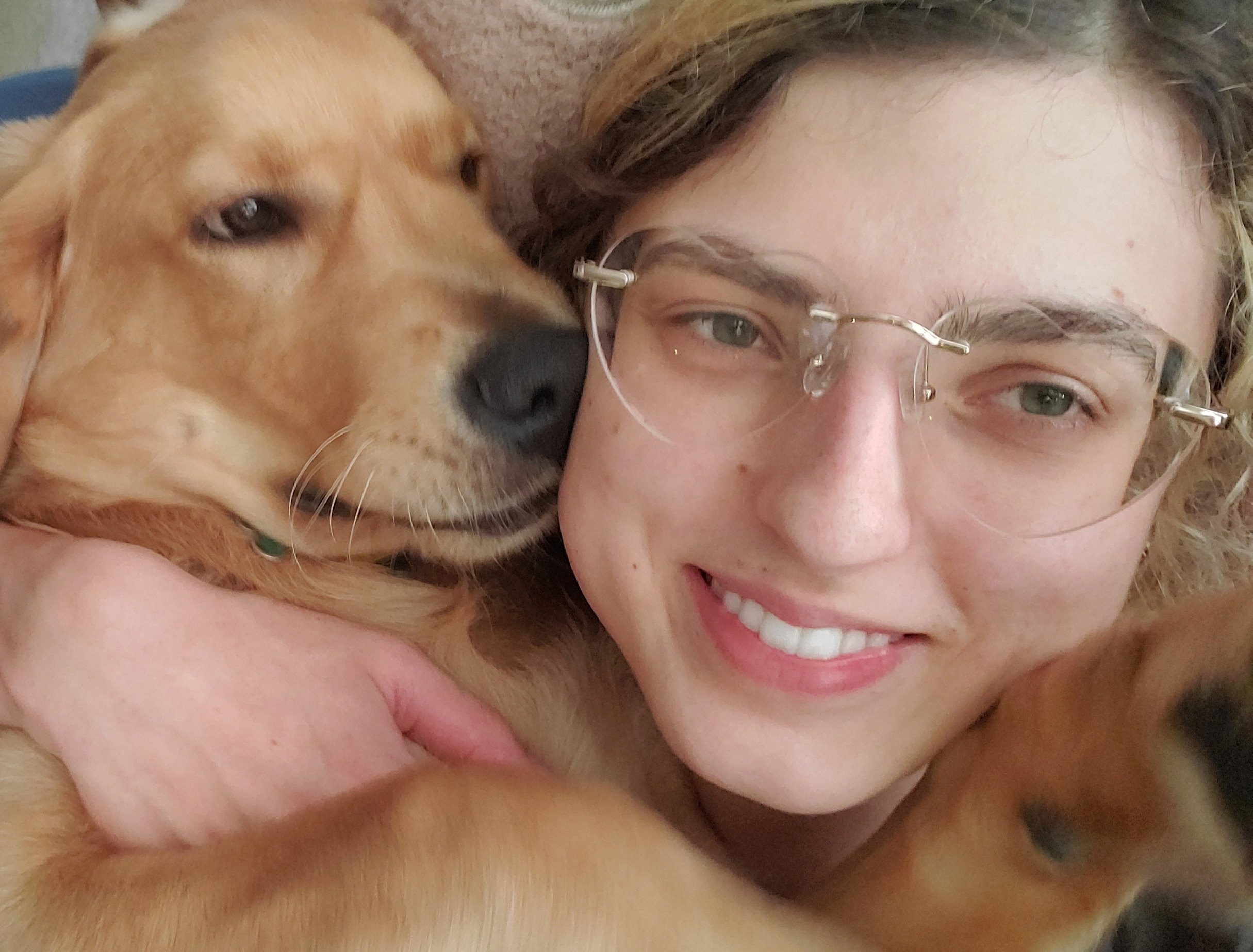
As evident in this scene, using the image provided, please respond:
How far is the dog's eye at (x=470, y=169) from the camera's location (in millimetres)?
1445

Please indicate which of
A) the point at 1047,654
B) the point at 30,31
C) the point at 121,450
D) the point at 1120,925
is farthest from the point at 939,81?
the point at 30,31

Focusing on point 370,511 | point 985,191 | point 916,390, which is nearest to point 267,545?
point 370,511

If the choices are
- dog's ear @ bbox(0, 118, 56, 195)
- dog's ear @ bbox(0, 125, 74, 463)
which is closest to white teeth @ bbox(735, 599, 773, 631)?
dog's ear @ bbox(0, 125, 74, 463)

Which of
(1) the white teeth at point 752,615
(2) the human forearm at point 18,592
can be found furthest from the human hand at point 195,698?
(1) the white teeth at point 752,615

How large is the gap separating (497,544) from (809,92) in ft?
2.11

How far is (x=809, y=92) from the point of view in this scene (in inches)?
35.6

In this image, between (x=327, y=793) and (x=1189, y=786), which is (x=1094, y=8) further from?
(x=327, y=793)

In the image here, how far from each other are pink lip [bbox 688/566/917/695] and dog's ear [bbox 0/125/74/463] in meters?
0.98

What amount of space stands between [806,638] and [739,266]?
Answer: 1.18 ft

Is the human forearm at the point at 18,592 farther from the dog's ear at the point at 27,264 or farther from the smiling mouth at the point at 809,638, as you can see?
the smiling mouth at the point at 809,638

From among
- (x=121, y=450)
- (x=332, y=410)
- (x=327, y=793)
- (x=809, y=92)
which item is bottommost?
(x=327, y=793)

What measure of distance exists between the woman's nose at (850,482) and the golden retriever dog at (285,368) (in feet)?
1.14

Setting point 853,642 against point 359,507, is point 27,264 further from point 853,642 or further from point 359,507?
point 853,642

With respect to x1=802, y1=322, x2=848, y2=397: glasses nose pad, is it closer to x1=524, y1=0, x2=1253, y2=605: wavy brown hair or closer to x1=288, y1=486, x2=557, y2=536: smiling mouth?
x1=524, y1=0, x2=1253, y2=605: wavy brown hair
